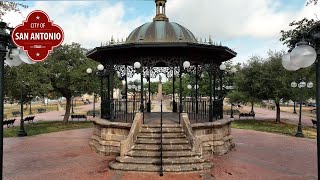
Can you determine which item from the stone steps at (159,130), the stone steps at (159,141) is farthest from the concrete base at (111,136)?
the stone steps at (159,141)

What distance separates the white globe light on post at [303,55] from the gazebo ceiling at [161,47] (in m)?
8.46

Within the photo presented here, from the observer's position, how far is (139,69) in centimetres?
1380

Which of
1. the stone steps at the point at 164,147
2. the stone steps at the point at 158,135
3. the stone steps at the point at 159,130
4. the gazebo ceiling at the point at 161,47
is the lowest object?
the stone steps at the point at 164,147

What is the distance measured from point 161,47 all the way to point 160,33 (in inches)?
92.0

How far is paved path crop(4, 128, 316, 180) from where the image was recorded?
32.0 feet

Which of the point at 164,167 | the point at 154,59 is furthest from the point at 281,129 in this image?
the point at 164,167

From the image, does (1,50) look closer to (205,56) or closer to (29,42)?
(29,42)

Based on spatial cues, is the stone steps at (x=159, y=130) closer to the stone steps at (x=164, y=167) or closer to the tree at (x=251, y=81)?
the stone steps at (x=164, y=167)

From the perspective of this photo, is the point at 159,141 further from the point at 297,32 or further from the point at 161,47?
the point at 297,32

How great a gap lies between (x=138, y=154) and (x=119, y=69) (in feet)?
19.2

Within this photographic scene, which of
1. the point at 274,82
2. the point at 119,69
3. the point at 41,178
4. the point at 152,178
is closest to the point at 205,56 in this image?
the point at 119,69

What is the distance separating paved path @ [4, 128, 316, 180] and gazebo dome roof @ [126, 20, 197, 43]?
6.36 meters

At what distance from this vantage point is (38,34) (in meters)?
5.61

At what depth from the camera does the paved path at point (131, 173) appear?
9742 mm
